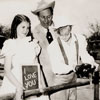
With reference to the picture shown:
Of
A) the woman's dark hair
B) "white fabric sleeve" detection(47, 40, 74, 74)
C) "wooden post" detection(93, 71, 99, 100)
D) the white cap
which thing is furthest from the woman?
"wooden post" detection(93, 71, 99, 100)

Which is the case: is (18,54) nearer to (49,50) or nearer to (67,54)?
(49,50)

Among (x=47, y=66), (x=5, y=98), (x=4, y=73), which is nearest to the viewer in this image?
(x=5, y=98)

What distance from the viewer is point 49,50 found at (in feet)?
8.78

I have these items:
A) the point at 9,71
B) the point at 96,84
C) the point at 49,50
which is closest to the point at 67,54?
the point at 49,50

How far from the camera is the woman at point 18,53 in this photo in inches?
97.5

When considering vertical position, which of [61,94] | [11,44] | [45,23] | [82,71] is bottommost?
[61,94]

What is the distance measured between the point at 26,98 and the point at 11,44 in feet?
1.39

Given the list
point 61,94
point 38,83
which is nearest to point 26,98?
point 38,83

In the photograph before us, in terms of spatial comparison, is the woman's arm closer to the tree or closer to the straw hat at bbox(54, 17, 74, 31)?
the straw hat at bbox(54, 17, 74, 31)

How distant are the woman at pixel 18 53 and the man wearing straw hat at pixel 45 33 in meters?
0.05

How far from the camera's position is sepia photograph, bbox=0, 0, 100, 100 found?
2518mm

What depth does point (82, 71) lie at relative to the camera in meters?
2.74

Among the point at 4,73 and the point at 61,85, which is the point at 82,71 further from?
the point at 4,73

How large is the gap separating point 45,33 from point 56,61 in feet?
0.79
